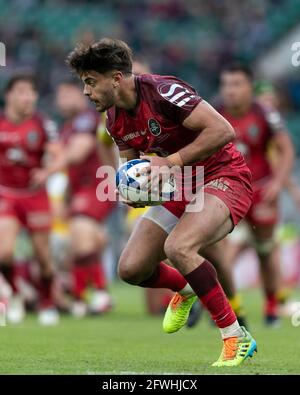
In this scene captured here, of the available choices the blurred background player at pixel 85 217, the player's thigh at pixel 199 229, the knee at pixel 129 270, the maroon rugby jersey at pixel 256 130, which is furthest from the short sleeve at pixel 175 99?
the blurred background player at pixel 85 217

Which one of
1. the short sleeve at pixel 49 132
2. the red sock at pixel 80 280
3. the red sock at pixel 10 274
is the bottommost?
the red sock at pixel 80 280

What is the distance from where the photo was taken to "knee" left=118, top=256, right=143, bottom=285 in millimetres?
6715

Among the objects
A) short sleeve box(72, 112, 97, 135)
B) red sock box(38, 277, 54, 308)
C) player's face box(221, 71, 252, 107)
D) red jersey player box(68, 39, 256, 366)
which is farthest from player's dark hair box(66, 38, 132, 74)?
short sleeve box(72, 112, 97, 135)

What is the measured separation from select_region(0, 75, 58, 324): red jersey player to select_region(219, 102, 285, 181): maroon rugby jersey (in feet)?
6.91

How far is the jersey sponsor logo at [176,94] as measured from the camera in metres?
6.11

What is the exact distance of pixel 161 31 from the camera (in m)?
21.6

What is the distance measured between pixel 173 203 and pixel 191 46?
594 inches

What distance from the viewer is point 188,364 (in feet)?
20.5

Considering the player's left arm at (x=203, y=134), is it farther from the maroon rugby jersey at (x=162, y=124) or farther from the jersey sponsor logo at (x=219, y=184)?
the jersey sponsor logo at (x=219, y=184)

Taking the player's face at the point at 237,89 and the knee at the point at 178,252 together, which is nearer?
the knee at the point at 178,252

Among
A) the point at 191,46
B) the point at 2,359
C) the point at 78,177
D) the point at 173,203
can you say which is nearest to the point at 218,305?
the point at 173,203

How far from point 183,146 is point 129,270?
3.03ft

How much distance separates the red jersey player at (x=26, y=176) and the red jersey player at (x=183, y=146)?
4578 mm

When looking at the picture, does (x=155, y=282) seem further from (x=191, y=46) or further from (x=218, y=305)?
(x=191, y=46)
